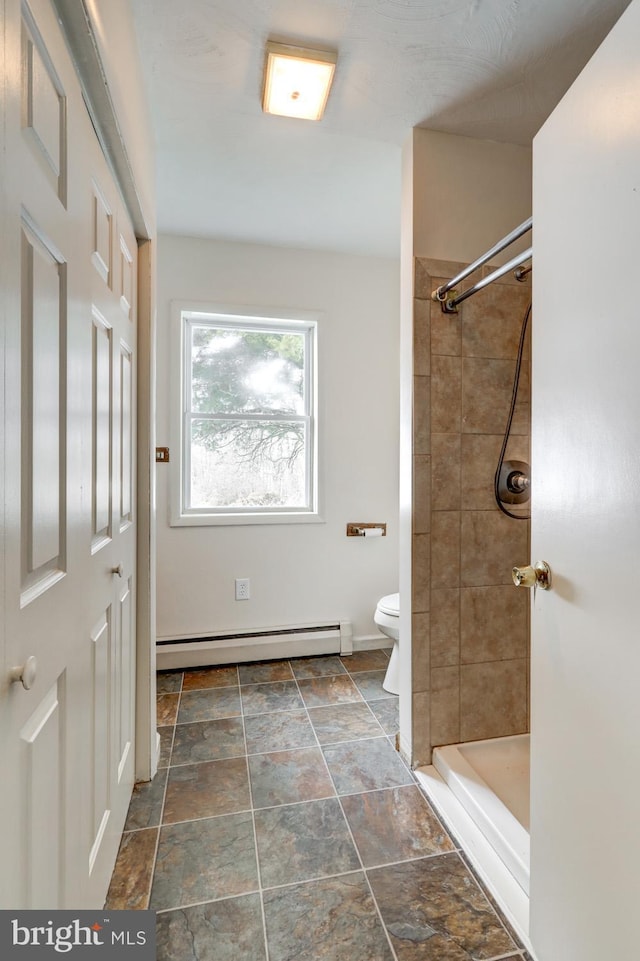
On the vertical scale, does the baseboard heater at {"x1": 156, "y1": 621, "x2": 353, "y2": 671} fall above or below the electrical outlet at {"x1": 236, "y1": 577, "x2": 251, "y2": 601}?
below

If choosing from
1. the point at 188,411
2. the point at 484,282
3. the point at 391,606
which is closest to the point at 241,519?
the point at 188,411

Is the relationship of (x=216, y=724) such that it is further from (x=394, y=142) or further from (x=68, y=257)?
(x=394, y=142)

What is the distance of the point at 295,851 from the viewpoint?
4.43 feet

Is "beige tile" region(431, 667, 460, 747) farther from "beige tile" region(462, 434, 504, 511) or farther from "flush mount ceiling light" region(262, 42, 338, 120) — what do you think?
"flush mount ceiling light" region(262, 42, 338, 120)

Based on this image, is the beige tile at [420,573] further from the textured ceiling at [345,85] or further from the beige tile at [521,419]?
the textured ceiling at [345,85]

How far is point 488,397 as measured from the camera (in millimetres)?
1793

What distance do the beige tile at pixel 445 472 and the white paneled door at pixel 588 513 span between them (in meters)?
0.68

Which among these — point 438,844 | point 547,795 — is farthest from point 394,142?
point 438,844

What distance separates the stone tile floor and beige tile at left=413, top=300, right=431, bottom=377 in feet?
4.98

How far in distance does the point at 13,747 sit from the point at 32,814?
0.15 meters

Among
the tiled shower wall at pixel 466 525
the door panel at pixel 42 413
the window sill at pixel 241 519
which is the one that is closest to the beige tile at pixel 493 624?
the tiled shower wall at pixel 466 525

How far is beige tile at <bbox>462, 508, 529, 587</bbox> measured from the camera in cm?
177

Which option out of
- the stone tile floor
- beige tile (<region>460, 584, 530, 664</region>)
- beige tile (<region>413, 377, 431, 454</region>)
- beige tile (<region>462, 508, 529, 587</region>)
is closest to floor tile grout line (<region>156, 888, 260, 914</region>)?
the stone tile floor

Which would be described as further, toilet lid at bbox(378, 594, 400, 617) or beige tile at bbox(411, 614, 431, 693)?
toilet lid at bbox(378, 594, 400, 617)
